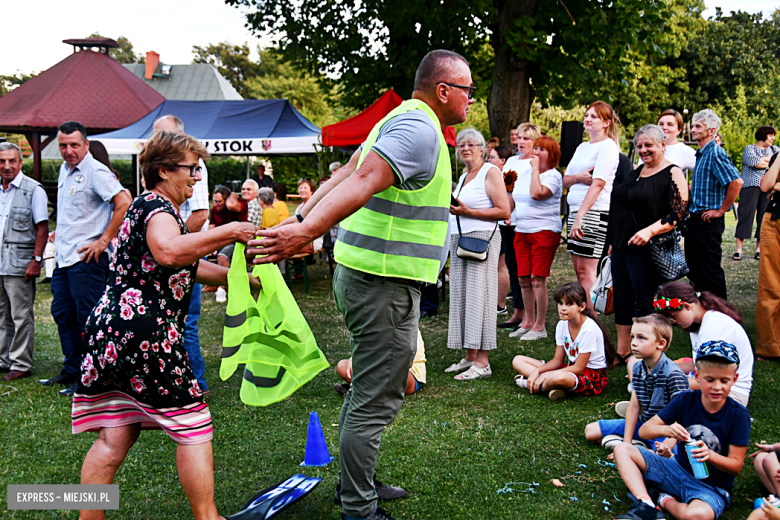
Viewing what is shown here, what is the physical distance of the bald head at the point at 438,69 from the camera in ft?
9.45

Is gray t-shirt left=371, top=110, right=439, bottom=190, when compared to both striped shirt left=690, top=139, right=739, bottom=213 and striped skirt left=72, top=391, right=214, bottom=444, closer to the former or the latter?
striped skirt left=72, top=391, right=214, bottom=444

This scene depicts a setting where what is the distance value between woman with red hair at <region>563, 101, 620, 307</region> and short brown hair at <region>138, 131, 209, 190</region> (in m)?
4.05

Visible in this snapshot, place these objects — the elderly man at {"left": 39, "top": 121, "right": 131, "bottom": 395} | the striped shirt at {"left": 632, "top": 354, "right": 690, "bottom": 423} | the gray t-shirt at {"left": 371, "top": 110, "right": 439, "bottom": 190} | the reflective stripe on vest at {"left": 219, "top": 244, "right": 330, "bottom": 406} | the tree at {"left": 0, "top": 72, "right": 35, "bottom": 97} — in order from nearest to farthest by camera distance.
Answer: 1. the gray t-shirt at {"left": 371, "top": 110, "right": 439, "bottom": 190}
2. the reflective stripe on vest at {"left": 219, "top": 244, "right": 330, "bottom": 406}
3. the striped shirt at {"left": 632, "top": 354, "right": 690, "bottom": 423}
4. the elderly man at {"left": 39, "top": 121, "right": 131, "bottom": 395}
5. the tree at {"left": 0, "top": 72, "right": 35, "bottom": 97}

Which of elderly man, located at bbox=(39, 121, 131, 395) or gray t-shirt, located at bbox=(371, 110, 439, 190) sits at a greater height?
gray t-shirt, located at bbox=(371, 110, 439, 190)

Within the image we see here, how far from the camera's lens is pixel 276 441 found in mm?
4188

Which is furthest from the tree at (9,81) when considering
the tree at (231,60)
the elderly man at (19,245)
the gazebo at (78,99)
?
the elderly man at (19,245)

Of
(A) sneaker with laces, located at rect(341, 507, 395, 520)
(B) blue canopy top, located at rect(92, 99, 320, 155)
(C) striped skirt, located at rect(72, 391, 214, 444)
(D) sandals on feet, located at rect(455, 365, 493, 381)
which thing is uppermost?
(B) blue canopy top, located at rect(92, 99, 320, 155)

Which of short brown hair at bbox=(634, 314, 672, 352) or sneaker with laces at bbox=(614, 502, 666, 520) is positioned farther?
short brown hair at bbox=(634, 314, 672, 352)

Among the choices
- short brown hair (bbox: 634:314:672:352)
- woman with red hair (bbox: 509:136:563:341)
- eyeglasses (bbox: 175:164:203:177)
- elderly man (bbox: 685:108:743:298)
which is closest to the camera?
eyeglasses (bbox: 175:164:203:177)

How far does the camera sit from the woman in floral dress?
2.63m

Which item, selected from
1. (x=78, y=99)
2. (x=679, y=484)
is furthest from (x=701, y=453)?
(x=78, y=99)

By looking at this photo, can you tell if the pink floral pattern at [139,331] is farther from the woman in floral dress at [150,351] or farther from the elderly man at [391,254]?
the elderly man at [391,254]

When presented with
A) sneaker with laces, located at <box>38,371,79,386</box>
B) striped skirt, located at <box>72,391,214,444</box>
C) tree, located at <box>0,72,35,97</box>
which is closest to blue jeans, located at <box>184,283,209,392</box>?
sneaker with laces, located at <box>38,371,79,386</box>

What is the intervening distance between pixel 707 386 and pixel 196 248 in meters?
2.53
